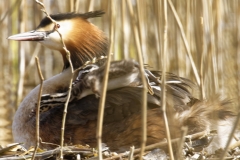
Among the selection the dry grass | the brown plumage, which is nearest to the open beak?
the dry grass

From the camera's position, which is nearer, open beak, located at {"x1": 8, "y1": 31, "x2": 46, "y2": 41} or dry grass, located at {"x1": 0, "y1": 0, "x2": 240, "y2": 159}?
dry grass, located at {"x1": 0, "y1": 0, "x2": 240, "y2": 159}

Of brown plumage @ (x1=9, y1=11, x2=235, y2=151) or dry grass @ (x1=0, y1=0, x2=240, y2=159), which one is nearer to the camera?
brown plumage @ (x1=9, y1=11, x2=235, y2=151)

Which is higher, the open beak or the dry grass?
the open beak

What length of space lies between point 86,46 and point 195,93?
1.04 m

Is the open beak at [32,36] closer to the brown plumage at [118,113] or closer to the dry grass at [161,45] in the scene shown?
the dry grass at [161,45]

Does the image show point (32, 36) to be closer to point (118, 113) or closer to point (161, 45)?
point (118, 113)

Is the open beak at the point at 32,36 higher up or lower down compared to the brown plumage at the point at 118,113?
higher up

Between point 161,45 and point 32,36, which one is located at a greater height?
point 161,45

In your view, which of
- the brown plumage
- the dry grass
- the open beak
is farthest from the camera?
the open beak

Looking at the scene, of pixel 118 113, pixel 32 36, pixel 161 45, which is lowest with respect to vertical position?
pixel 118 113

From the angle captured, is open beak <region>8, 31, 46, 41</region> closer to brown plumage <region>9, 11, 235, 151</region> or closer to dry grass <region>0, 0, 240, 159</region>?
dry grass <region>0, 0, 240, 159</region>

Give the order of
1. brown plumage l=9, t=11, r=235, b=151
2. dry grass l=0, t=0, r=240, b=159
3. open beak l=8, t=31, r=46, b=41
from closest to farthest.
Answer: brown plumage l=9, t=11, r=235, b=151 < dry grass l=0, t=0, r=240, b=159 < open beak l=8, t=31, r=46, b=41

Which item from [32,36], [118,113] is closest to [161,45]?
[118,113]

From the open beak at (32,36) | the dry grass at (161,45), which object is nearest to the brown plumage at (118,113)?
the dry grass at (161,45)
